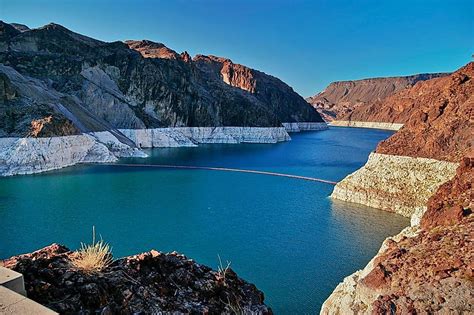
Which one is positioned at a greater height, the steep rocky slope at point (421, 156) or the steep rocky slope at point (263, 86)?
the steep rocky slope at point (263, 86)

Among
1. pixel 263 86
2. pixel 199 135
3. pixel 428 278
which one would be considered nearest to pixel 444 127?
pixel 428 278

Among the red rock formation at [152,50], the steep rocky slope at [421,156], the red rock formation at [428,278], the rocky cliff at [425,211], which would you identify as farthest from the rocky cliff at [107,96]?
the red rock formation at [428,278]

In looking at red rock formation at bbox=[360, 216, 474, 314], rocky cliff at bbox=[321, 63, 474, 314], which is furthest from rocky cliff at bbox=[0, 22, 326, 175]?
red rock formation at bbox=[360, 216, 474, 314]

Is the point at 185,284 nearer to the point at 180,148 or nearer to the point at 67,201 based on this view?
the point at 67,201

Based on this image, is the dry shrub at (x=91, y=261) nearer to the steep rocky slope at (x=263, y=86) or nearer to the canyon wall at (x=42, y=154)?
the canyon wall at (x=42, y=154)

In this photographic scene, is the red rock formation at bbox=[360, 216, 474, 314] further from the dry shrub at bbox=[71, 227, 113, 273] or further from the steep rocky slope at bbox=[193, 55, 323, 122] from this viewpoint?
the steep rocky slope at bbox=[193, 55, 323, 122]
